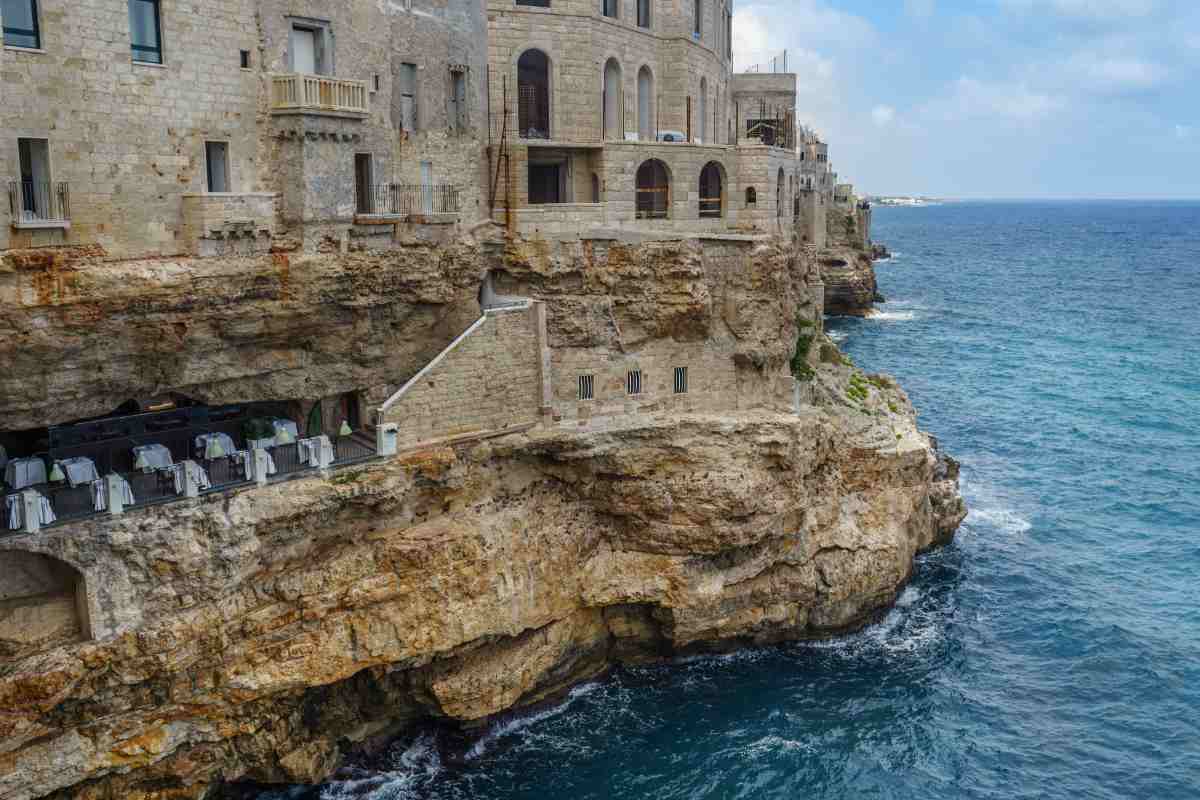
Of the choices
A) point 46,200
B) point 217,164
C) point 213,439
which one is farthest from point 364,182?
point 46,200

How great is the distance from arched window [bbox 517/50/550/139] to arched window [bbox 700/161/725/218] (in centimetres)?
A: 626

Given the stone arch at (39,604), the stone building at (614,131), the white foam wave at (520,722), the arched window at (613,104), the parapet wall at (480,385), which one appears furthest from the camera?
the arched window at (613,104)

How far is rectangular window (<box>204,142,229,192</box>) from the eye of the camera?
28875 millimetres

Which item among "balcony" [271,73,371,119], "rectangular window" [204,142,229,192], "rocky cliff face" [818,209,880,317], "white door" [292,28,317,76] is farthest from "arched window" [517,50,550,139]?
"rocky cliff face" [818,209,880,317]

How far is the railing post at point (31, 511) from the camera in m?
25.3

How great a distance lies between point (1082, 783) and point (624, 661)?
44.4 ft

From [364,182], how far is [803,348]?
17370 millimetres

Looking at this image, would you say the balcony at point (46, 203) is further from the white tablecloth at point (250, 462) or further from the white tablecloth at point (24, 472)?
the white tablecloth at point (250, 462)

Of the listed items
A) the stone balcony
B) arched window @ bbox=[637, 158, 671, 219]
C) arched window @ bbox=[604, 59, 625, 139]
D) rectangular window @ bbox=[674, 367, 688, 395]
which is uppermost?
arched window @ bbox=[604, 59, 625, 139]

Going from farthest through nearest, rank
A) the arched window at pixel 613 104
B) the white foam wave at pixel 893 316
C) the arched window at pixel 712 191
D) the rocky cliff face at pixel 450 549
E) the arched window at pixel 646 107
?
1. the white foam wave at pixel 893 316
2. the arched window at pixel 646 107
3. the arched window at pixel 712 191
4. the arched window at pixel 613 104
5. the rocky cliff face at pixel 450 549

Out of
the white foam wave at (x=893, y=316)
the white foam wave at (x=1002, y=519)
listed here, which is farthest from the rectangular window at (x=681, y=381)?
the white foam wave at (x=893, y=316)

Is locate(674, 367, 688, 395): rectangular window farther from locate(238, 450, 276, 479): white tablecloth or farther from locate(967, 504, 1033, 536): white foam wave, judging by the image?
A: locate(967, 504, 1033, 536): white foam wave

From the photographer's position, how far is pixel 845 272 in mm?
98125

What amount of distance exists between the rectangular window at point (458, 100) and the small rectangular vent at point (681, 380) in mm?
10145
